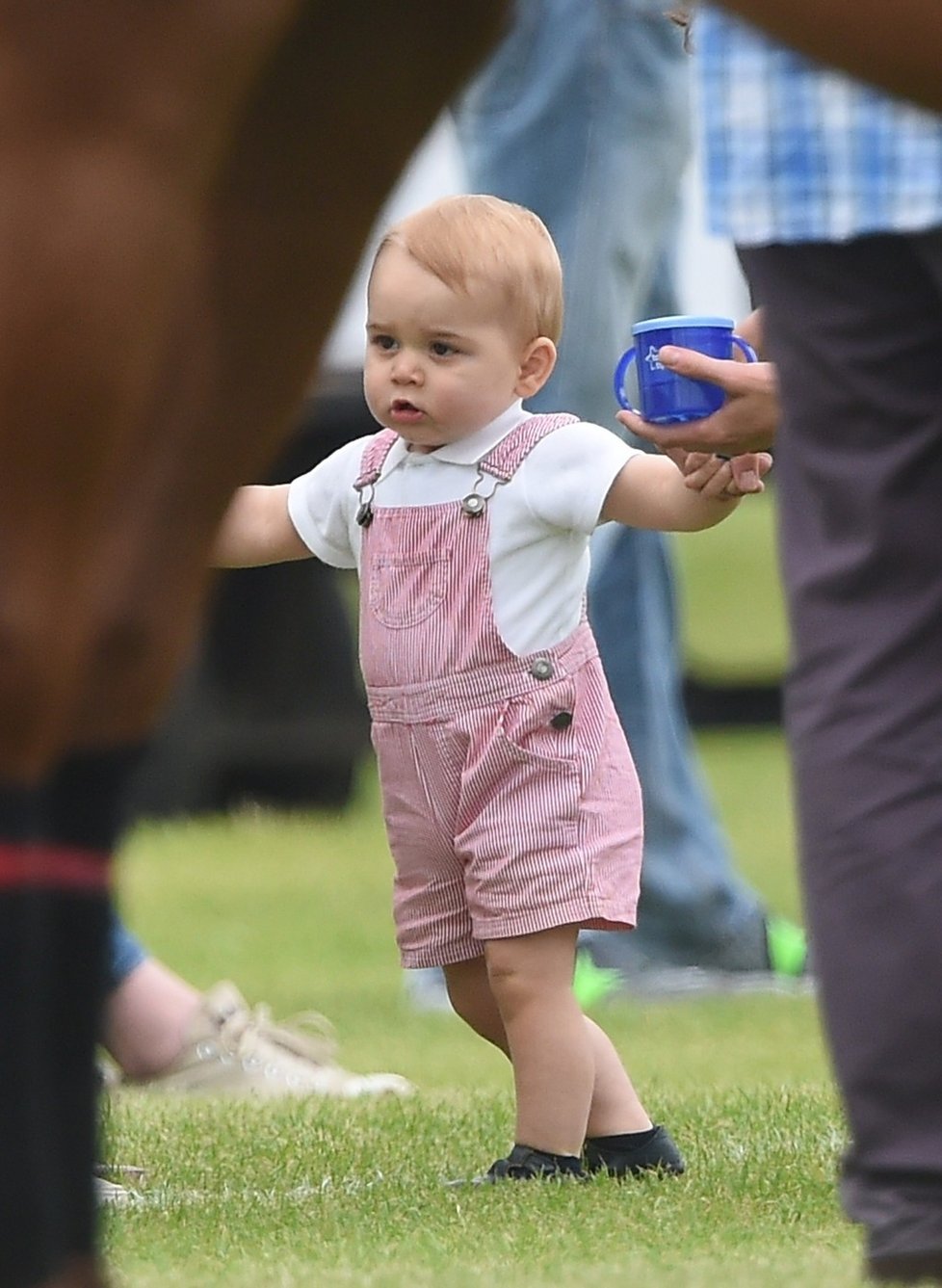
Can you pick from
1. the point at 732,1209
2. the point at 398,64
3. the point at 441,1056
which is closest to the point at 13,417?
the point at 398,64

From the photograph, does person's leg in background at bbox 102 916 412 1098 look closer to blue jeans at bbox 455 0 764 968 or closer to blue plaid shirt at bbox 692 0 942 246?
blue jeans at bbox 455 0 764 968

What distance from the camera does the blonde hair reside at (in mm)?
3172

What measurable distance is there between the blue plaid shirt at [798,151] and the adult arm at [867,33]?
1.60 feet

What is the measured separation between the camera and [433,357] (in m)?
3.18

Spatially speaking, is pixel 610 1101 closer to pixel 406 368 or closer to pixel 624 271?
pixel 406 368

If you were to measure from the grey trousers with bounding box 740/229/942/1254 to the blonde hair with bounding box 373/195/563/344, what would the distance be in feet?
3.07

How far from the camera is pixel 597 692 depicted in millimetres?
3174

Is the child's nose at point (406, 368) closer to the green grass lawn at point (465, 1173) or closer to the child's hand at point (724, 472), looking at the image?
the child's hand at point (724, 472)

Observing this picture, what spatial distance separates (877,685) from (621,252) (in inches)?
114

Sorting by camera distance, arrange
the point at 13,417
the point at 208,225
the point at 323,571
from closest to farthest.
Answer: the point at 13,417
the point at 208,225
the point at 323,571

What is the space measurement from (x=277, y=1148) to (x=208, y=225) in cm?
168

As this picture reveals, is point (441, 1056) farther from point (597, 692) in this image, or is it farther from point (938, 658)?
point (938, 658)

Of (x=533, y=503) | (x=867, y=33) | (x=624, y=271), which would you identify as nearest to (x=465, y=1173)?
(x=533, y=503)

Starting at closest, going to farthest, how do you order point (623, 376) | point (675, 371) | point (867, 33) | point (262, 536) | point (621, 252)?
1. point (867, 33)
2. point (675, 371)
3. point (623, 376)
4. point (262, 536)
5. point (621, 252)
